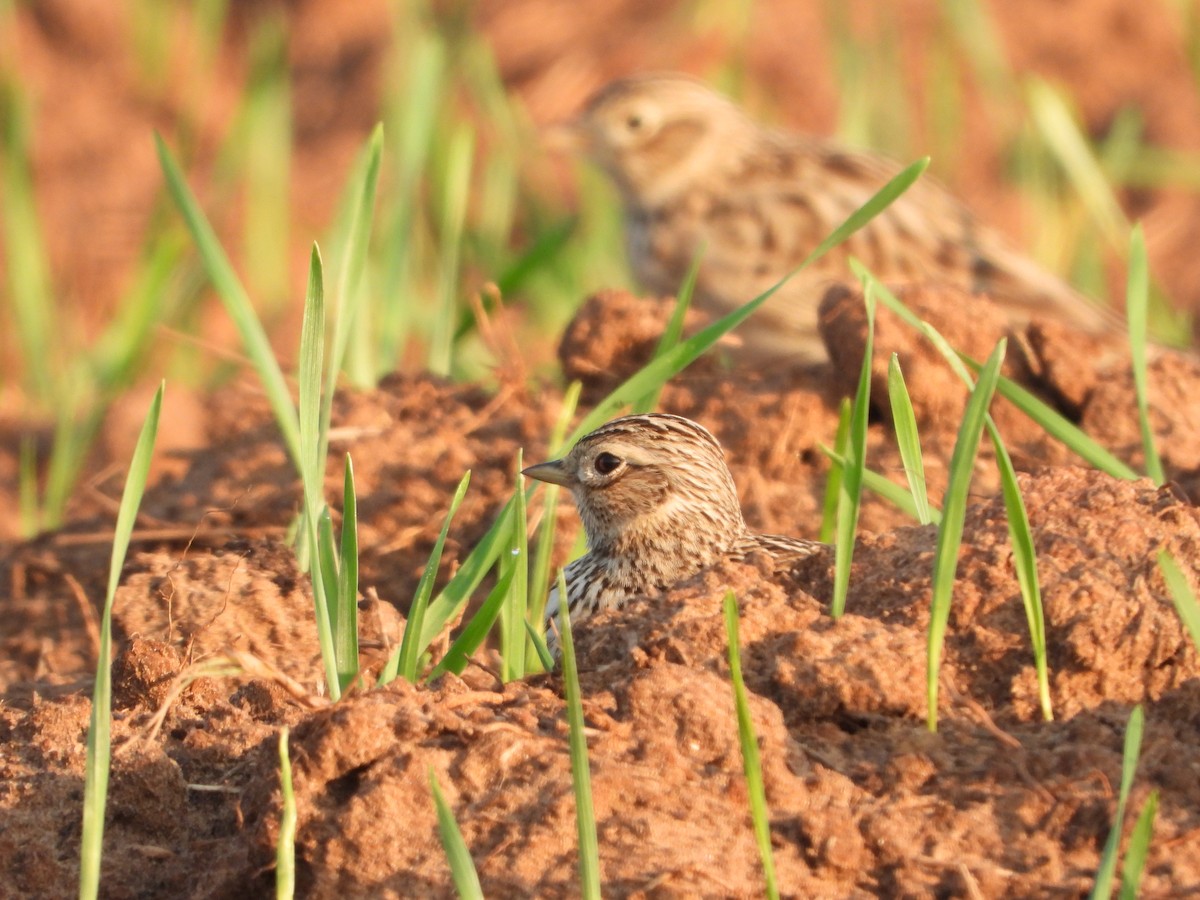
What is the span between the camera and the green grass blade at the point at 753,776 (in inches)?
109

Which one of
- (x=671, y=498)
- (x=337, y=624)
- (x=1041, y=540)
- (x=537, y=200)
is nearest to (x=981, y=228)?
(x=537, y=200)

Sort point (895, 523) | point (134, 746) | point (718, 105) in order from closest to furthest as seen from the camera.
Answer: point (134, 746), point (895, 523), point (718, 105)

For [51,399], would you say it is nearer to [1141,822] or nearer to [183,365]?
[183,365]

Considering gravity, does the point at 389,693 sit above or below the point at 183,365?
below

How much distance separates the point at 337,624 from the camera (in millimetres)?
3480

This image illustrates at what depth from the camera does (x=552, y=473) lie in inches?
188

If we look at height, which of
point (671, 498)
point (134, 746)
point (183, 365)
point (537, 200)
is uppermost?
point (537, 200)

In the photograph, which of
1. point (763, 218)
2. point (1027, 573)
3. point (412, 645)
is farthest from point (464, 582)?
point (763, 218)

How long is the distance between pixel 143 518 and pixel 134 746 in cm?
229

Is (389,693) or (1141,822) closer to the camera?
(1141,822)

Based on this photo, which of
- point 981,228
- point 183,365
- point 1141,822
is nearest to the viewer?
point 1141,822

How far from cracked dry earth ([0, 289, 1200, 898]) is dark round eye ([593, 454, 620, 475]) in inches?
30.2

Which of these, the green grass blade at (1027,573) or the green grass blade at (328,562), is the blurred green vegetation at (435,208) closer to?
the green grass blade at (328,562)

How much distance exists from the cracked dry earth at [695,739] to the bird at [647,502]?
62 centimetres
